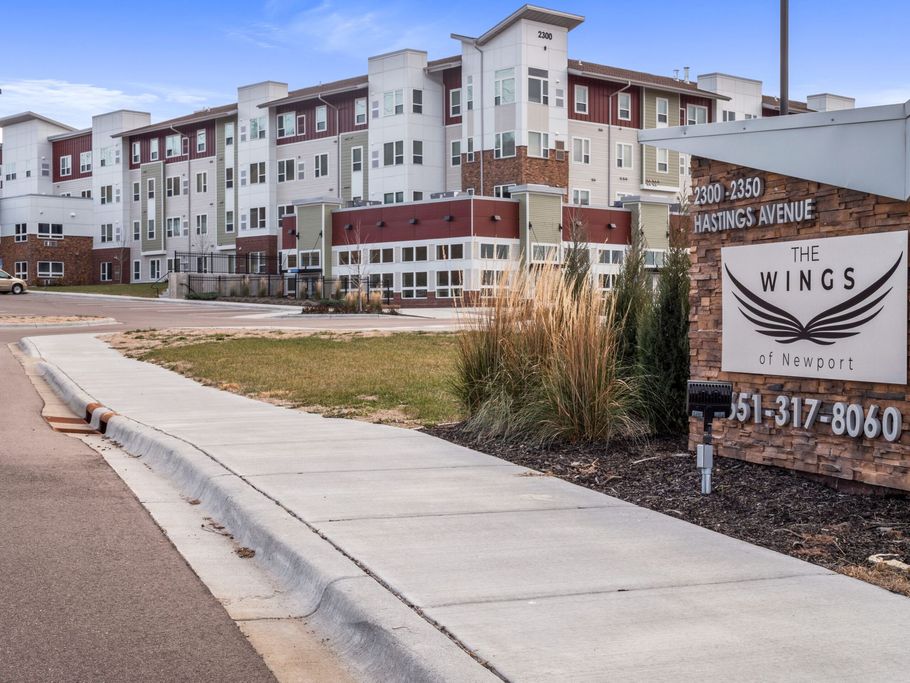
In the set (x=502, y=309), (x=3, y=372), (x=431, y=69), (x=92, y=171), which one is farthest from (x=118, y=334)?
(x=92, y=171)

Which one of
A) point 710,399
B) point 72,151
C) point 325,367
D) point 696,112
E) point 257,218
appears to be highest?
point 72,151

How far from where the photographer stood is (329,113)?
64688 mm

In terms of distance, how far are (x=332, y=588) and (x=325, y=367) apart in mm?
13125

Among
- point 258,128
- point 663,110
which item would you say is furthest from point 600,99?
point 258,128

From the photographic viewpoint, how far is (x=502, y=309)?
10461 millimetres

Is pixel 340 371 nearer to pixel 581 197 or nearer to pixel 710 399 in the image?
pixel 710 399

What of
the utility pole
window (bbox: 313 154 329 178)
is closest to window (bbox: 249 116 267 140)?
window (bbox: 313 154 329 178)

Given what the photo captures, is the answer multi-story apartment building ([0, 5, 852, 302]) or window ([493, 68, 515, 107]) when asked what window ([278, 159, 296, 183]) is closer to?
multi-story apartment building ([0, 5, 852, 302])

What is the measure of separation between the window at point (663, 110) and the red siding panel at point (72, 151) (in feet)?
162

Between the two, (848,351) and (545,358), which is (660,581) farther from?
(545,358)

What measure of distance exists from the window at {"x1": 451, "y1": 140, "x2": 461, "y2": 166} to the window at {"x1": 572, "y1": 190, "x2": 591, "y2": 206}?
269 inches

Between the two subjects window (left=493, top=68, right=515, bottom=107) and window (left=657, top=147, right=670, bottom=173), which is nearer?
window (left=493, top=68, right=515, bottom=107)

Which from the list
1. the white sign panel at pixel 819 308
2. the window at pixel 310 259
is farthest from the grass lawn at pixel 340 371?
the window at pixel 310 259

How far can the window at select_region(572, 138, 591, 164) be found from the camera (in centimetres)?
5759
